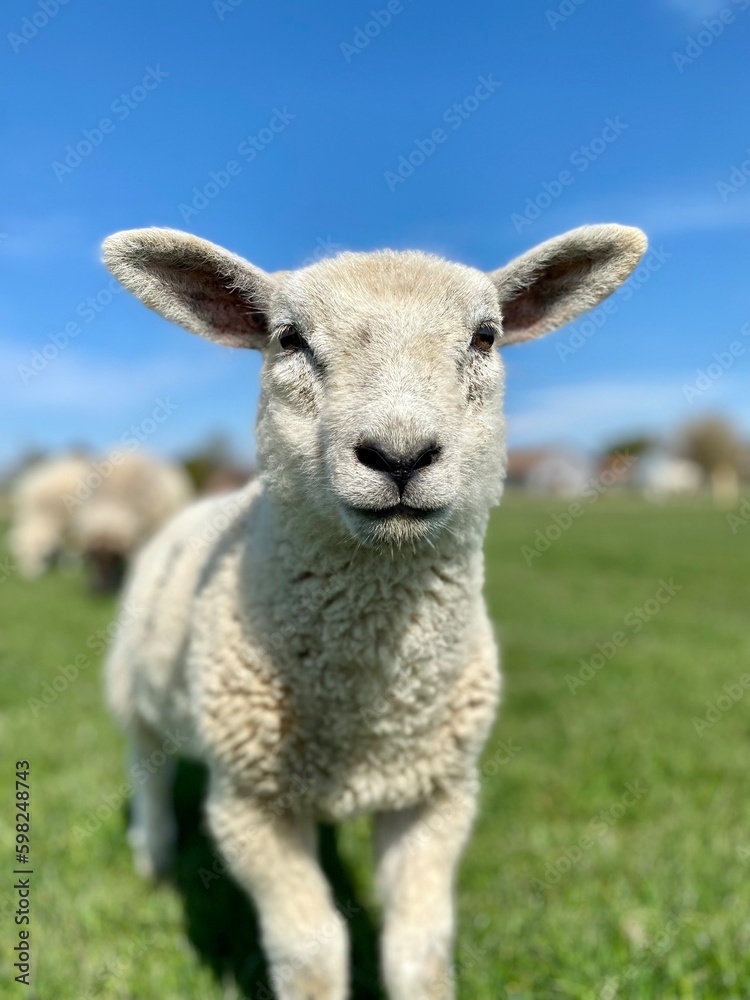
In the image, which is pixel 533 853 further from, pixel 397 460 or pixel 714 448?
pixel 714 448

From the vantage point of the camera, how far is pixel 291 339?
254 centimetres

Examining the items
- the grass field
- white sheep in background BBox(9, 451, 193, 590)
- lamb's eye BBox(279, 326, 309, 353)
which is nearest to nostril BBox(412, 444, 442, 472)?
lamb's eye BBox(279, 326, 309, 353)

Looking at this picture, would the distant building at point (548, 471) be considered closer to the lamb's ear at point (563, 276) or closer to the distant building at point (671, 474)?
the distant building at point (671, 474)

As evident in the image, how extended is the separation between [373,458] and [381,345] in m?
0.36

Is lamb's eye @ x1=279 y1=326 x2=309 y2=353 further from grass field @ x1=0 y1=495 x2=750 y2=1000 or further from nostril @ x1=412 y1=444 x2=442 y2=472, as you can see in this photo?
grass field @ x1=0 y1=495 x2=750 y2=1000

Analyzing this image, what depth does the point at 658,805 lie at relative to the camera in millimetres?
4230

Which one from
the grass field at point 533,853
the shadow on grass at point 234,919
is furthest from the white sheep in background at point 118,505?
the shadow on grass at point 234,919

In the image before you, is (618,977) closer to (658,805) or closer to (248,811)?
(248,811)

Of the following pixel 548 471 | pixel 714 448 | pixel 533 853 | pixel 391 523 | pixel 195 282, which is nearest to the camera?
pixel 391 523

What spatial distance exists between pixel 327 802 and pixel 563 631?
6.80m

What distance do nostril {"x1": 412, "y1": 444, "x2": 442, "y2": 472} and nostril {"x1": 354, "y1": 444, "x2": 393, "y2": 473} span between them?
7 cm

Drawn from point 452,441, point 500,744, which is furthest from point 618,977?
point 500,744

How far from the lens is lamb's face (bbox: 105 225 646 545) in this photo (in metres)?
2.12

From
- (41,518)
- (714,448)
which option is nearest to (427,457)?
(41,518)
